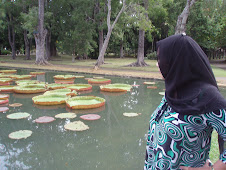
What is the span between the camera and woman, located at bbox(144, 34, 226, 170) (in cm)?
115

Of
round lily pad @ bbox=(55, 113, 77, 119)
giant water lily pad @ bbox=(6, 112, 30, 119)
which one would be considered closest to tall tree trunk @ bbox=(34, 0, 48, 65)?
giant water lily pad @ bbox=(6, 112, 30, 119)

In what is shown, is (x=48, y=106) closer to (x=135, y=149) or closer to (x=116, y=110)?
(x=116, y=110)

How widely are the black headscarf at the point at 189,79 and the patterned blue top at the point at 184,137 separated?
0.18 ft

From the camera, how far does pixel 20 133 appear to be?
3738 mm

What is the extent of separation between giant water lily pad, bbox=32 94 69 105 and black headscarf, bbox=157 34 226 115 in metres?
4.71

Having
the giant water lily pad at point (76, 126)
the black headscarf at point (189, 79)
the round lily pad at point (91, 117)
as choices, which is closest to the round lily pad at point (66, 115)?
the round lily pad at point (91, 117)

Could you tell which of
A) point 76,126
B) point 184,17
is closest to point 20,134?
point 76,126

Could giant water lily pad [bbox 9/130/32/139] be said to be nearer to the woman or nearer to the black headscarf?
the woman

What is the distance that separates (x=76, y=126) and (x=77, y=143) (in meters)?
0.66

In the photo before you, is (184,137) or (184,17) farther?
(184,17)

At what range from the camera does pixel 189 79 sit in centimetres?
121

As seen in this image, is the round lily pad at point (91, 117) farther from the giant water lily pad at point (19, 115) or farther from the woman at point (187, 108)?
the woman at point (187, 108)

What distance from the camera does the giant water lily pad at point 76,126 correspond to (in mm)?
3975

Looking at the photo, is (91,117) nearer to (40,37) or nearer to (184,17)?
(184,17)
